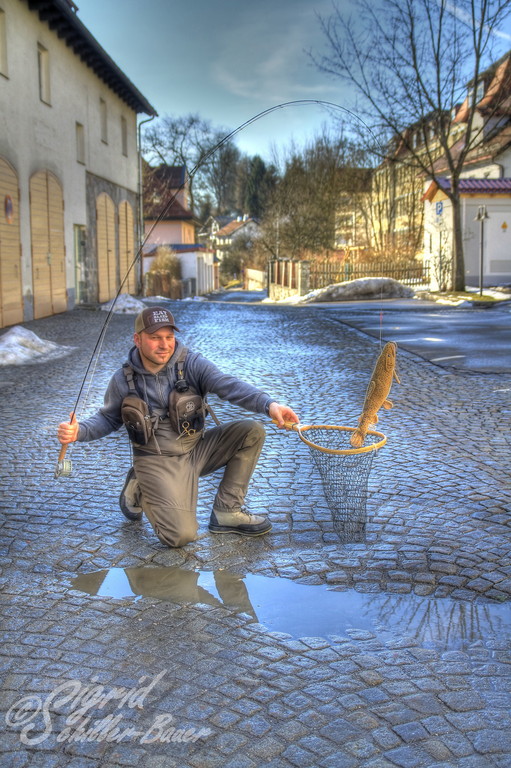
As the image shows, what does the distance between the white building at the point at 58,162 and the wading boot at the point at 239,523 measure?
48.6 feet

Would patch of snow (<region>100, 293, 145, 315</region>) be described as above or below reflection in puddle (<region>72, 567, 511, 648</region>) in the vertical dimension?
above

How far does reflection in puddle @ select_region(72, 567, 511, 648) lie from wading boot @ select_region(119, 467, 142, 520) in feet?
2.76

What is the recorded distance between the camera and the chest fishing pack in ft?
16.1

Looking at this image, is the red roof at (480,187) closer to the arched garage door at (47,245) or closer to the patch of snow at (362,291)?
the patch of snow at (362,291)

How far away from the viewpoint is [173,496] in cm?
498

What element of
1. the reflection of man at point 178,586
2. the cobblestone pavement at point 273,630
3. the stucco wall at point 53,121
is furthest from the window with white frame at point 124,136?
the reflection of man at point 178,586

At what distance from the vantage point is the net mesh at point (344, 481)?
4.91 metres

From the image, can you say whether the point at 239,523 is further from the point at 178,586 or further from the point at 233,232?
the point at 233,232

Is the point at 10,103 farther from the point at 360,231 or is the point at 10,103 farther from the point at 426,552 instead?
the point at 360,231

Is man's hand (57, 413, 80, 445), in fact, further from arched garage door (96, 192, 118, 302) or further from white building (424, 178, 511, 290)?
white building (424, 178, 511, 290)

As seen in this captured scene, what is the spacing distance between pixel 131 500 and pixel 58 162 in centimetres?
2053

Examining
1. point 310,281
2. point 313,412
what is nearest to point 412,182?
point 310,281

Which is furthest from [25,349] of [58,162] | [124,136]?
[124,136]

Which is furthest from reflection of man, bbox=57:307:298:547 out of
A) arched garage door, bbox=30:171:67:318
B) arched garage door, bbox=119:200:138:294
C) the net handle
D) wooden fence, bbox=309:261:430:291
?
wooden fence, bbox=309:261:430:291
